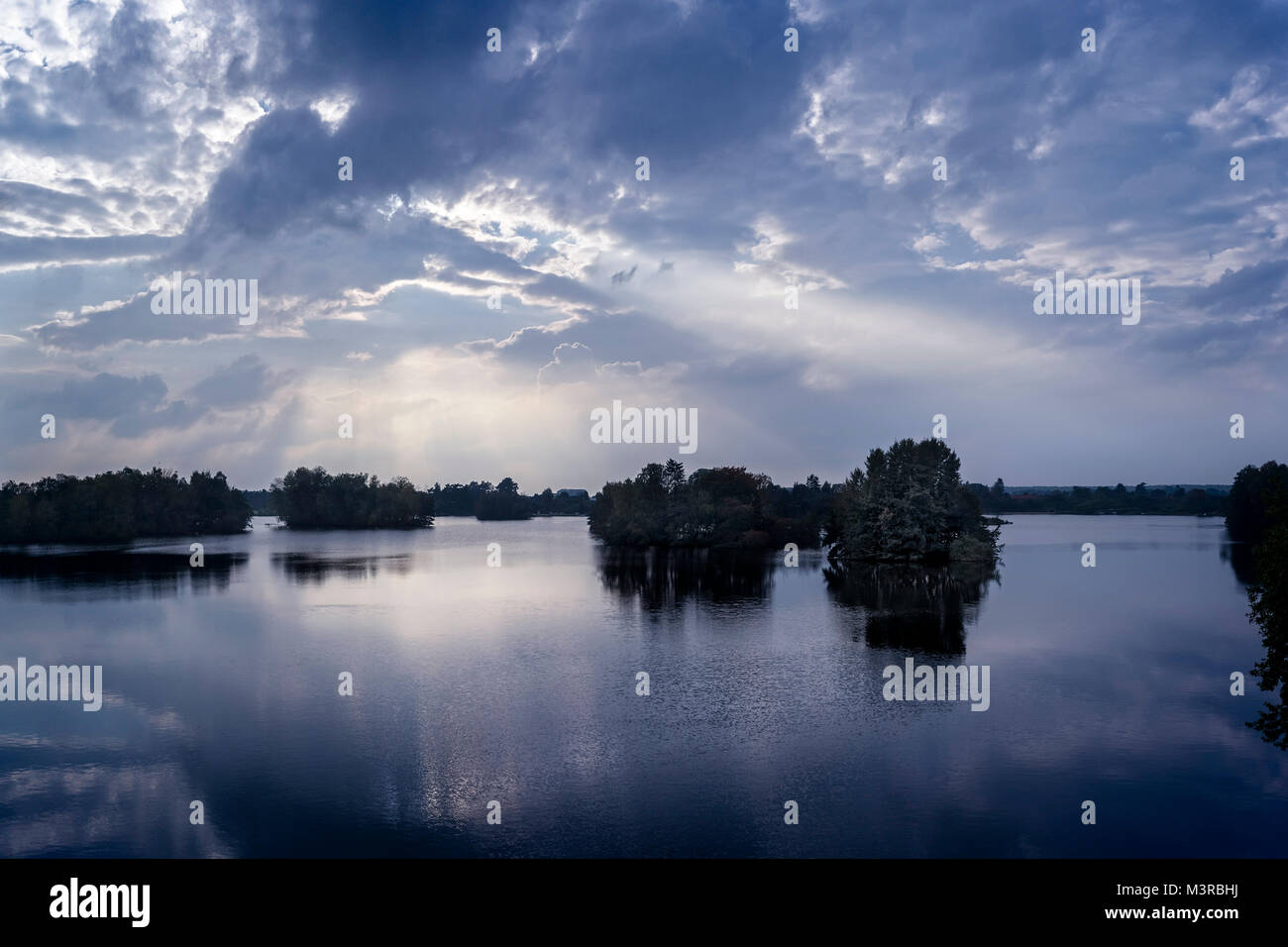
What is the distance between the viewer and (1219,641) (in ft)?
147

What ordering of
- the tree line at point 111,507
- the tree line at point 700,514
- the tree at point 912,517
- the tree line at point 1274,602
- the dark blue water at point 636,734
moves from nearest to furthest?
the dark blue water at point 636,734 < the tree line at point 1274,602 < the tree at point 912,517 < the tree line at point 700,514 < the tree line at point 111,507

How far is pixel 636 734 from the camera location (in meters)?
27.0

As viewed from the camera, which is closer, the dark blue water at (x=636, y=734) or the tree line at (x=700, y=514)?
the dark blue water at (x=636, y=734)

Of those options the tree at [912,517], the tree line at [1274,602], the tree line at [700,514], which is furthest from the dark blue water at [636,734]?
the tree line at [700,514]

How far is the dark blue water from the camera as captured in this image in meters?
19.2

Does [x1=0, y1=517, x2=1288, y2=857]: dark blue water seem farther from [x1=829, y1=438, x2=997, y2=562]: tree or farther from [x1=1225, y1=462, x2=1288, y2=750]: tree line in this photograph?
[x1=829, y1=438, x2=997, y2=562]: tree

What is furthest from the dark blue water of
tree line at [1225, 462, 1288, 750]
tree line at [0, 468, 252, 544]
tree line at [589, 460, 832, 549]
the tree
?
tree line at [0, 468, 252, 544]

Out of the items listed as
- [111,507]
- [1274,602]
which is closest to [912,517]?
[1274,602]

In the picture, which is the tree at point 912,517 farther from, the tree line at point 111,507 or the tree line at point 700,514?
the tree line at point 111,507

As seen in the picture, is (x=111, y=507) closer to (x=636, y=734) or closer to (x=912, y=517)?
(x=912, y=517)

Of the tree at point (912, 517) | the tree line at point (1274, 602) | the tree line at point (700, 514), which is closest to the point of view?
the tree line at point (1274, 602)

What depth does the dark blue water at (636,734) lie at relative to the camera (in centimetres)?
1922
